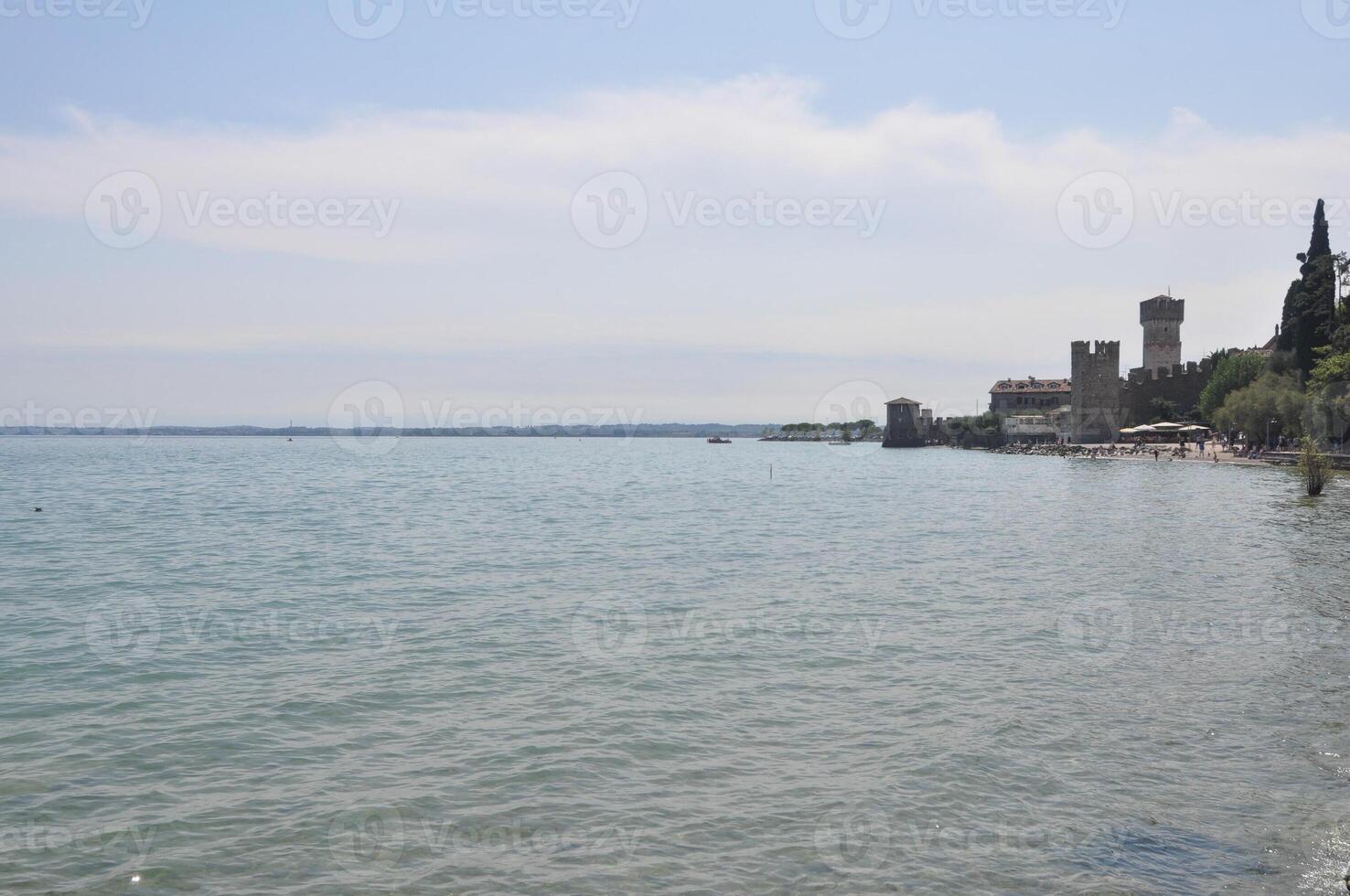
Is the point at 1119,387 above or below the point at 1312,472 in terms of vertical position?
above

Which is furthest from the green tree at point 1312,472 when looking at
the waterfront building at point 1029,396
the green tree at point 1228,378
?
the waterfront building at point 1029,396

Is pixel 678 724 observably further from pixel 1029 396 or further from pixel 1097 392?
pixel 1029 396

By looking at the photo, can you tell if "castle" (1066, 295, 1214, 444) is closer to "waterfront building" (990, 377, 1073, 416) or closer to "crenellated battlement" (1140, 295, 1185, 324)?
"crenellated battlement" (1140, 295, 1185, 324)

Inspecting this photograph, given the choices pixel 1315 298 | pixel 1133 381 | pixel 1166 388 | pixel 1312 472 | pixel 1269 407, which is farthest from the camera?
pixel 1133 381

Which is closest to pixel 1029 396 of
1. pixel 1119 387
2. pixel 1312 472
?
pixel 1119 387

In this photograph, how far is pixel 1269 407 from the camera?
65.4 metres

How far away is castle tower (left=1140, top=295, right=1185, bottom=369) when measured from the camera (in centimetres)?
11650

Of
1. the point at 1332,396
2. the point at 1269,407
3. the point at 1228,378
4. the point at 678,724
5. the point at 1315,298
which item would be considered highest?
the point at 1315,298

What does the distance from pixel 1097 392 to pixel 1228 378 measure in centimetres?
2477

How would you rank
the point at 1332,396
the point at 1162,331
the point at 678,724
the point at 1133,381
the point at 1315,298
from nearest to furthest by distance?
the point at 678,724
the point at 1332,396
the point at 1315,298
the point at 1133,381
the point at 1162,331

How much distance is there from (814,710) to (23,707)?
9.42 m

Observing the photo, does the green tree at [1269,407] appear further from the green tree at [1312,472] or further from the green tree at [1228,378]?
the green tree at [1312,472]

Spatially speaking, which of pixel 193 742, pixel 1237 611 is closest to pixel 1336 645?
pixel 1237 611

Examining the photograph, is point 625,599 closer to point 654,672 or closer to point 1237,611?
point 654,672
